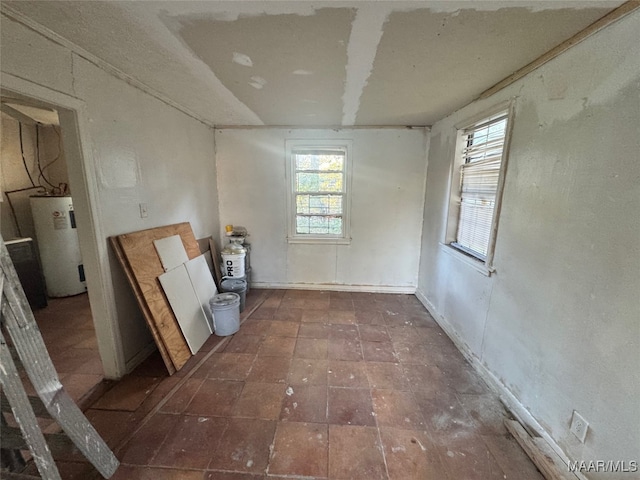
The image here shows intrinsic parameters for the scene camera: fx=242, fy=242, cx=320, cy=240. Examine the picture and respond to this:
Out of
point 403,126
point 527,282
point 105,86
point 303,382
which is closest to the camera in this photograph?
point 527,282

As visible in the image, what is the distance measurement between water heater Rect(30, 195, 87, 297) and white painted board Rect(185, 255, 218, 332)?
197 cm

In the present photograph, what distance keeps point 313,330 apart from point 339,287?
1166 millimetres

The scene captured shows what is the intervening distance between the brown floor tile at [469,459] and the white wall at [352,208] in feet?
7.46

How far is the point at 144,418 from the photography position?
1623mm

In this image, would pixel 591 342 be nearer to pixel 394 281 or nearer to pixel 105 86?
pixel 394 281

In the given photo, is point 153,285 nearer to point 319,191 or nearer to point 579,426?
point 319,191

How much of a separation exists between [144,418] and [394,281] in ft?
10.3

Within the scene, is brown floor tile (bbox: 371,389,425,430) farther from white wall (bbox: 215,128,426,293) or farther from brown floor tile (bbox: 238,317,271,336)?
white wall (bbox: 215,128,426,293)

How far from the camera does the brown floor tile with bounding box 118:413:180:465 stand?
1.38 m

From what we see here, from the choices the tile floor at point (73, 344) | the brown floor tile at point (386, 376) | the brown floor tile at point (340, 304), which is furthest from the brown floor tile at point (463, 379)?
the tile floor at point (73, 344)

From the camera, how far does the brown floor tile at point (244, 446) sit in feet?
4.43

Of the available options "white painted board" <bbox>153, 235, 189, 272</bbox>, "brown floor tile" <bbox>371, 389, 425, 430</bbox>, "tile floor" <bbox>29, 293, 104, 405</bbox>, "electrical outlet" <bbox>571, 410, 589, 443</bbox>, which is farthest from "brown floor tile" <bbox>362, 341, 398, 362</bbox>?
"tile floor" <bbox>29, 293, 104, 405</bbox>

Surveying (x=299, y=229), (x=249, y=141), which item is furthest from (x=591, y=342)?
(x=249, y=141)

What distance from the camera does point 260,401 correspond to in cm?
177
